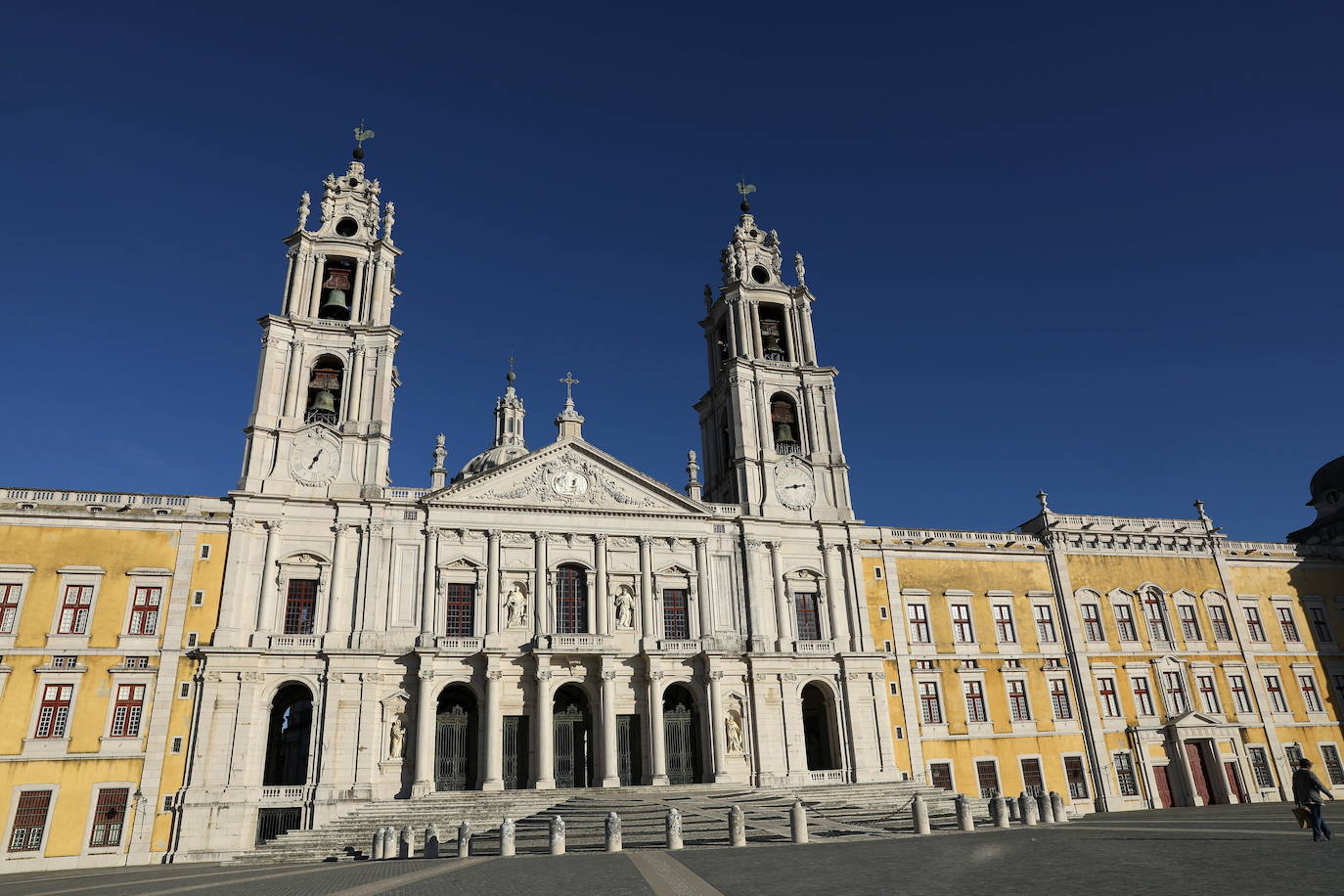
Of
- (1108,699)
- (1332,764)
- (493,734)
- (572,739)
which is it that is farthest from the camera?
(1332,764)

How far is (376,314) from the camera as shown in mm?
39281

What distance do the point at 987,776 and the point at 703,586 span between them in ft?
45.4

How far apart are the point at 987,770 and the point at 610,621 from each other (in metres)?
16.6

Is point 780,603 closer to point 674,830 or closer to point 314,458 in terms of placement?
point 674,830

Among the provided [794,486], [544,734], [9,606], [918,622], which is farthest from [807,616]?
[9,606]

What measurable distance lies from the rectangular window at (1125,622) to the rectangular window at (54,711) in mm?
41393

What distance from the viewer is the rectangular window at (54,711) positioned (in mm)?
28859

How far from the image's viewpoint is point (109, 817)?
93.2 ft

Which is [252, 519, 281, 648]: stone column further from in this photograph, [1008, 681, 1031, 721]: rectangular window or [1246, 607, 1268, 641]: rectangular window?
[1246, 607, 1268, 641]: rectangular window

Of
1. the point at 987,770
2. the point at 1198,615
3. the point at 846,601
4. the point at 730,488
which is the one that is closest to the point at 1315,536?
the point at 1198,615

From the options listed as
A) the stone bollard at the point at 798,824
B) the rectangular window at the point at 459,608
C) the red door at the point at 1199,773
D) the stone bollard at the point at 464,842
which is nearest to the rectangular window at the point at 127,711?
the rectangular window at the point at 459,608

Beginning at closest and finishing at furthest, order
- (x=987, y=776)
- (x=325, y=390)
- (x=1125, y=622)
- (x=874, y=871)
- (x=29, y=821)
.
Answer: (x=874, y=871) → (x=29, y=821) → (x=987, y=776) → (x=325, y=390) → (x=1125, y=622)

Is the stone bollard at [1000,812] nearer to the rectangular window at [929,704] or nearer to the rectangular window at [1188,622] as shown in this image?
the rectangular window at [929,704]

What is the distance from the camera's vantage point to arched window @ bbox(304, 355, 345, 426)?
3700 cm
